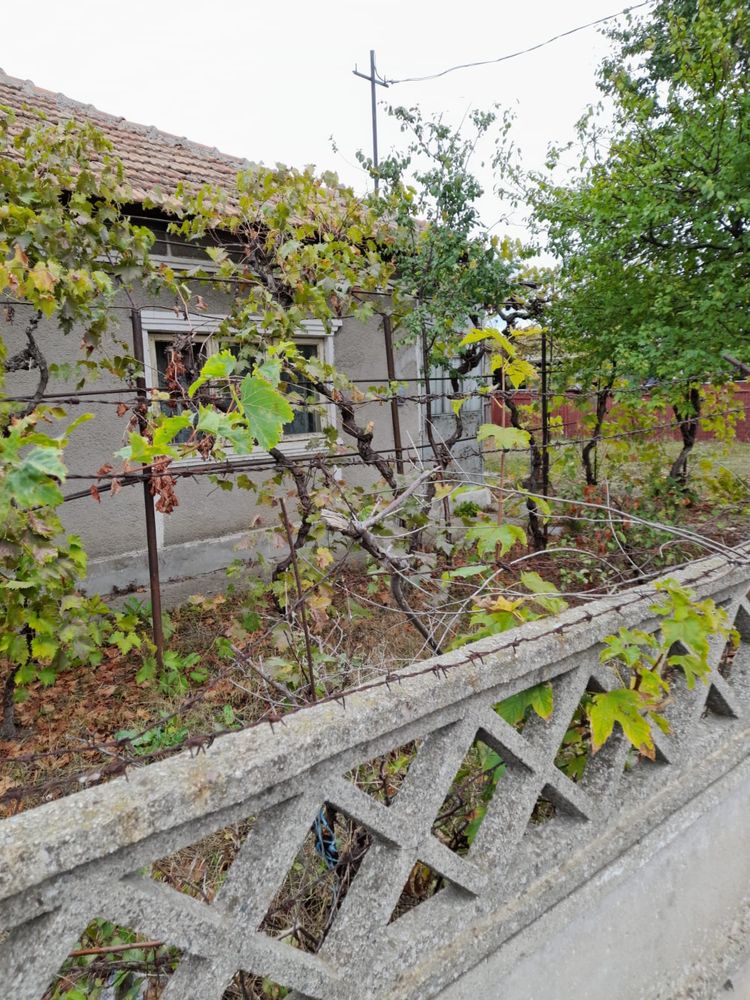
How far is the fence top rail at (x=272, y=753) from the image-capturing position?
87 cm

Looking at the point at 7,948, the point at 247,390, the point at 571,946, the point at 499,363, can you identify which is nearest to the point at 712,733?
the point at 571,946

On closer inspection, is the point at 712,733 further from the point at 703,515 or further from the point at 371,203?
the point at 703,515

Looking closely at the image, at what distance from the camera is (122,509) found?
17.1ft

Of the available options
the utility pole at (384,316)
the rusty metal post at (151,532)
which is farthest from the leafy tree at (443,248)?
the rusty metal post at (151,532)

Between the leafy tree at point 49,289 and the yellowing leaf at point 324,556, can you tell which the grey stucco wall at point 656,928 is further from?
the leafy tree at point 49,289

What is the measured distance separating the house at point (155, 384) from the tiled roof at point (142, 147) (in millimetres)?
15

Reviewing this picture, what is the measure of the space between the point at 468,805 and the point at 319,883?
1.79 ft

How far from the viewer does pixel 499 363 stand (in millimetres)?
2062

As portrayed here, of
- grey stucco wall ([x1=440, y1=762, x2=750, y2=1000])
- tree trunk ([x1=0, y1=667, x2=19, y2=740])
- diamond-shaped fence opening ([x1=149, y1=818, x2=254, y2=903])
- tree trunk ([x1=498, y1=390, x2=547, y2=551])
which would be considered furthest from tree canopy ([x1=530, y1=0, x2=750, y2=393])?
tree trunk ([x1=0, y1=667, x2=19, y2=740])

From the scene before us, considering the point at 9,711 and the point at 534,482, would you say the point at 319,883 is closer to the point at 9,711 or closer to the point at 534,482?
the point at 9,711

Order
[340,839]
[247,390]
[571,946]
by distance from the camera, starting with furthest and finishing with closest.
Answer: [340,839], [571,946], [247,390]

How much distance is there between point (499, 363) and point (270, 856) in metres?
1.66

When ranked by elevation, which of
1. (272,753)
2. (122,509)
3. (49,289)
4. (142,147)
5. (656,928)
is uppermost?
(142,147)

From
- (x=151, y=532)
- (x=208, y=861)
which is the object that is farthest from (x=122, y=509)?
(x=208, y=861)
